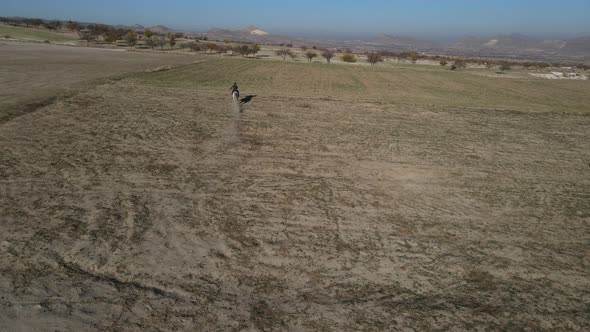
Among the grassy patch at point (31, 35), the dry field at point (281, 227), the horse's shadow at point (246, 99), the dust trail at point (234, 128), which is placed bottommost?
the dry field at point (281, 227)

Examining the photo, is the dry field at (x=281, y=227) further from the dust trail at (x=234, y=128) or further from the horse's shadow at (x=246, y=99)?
the horse's shadow at (x=246, y=99)

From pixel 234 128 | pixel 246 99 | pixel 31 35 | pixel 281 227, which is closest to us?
pixel 281 227

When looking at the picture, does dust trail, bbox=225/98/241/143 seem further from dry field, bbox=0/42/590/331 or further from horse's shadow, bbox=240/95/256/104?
horse's shadow, bbox=240/95/256/104

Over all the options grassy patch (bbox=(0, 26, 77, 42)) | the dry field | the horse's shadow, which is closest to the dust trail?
the dry field

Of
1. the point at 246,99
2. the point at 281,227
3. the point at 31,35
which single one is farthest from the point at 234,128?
the point at 31,35

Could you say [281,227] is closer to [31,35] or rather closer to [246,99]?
[246,99]

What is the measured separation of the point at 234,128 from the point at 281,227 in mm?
8318

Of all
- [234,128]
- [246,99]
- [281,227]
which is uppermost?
[246,99]

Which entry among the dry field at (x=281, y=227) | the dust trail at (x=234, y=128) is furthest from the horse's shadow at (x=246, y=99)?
the dry field at (x=281, y=227)

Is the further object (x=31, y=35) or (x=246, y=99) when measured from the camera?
(x=31, y=35)

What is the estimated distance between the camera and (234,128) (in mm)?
15406

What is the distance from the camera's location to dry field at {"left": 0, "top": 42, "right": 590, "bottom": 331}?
18.3ft

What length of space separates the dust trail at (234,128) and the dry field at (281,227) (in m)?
0.13

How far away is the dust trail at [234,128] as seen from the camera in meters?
13.9
